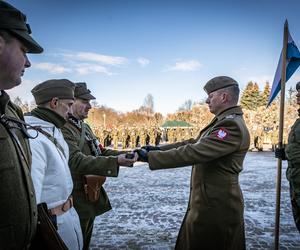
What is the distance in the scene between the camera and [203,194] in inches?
122

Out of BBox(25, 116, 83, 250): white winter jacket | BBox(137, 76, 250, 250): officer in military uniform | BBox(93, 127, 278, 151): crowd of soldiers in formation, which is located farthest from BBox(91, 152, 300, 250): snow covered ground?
BBox(93, 127, 278, 151): crowd of soldiers in formation

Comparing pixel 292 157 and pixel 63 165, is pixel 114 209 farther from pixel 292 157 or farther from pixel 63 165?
pixel 63 165

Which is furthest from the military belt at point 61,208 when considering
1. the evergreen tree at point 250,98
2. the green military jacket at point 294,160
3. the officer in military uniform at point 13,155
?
the evergreen tree at point 250,98

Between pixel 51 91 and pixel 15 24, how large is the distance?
4.05 feet

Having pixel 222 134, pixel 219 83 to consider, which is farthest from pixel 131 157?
pixel 219 83

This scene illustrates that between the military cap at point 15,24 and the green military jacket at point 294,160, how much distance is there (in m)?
3.97

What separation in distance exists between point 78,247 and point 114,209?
15.2 ft

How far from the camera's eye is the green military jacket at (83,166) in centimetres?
308

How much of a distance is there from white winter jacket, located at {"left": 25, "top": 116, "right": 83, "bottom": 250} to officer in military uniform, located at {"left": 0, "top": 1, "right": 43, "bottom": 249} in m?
0.48

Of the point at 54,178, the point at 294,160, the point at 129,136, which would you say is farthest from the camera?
the point at 129,136

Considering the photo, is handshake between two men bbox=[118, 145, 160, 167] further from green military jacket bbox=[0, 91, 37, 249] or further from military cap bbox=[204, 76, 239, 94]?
green military jacket bbox=[0, 91, 37, 249]

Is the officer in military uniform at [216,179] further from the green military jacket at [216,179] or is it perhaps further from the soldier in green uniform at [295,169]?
the soldier in green uniform at [295,169]

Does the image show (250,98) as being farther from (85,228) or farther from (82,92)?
(85,228)

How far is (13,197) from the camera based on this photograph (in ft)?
4.49
